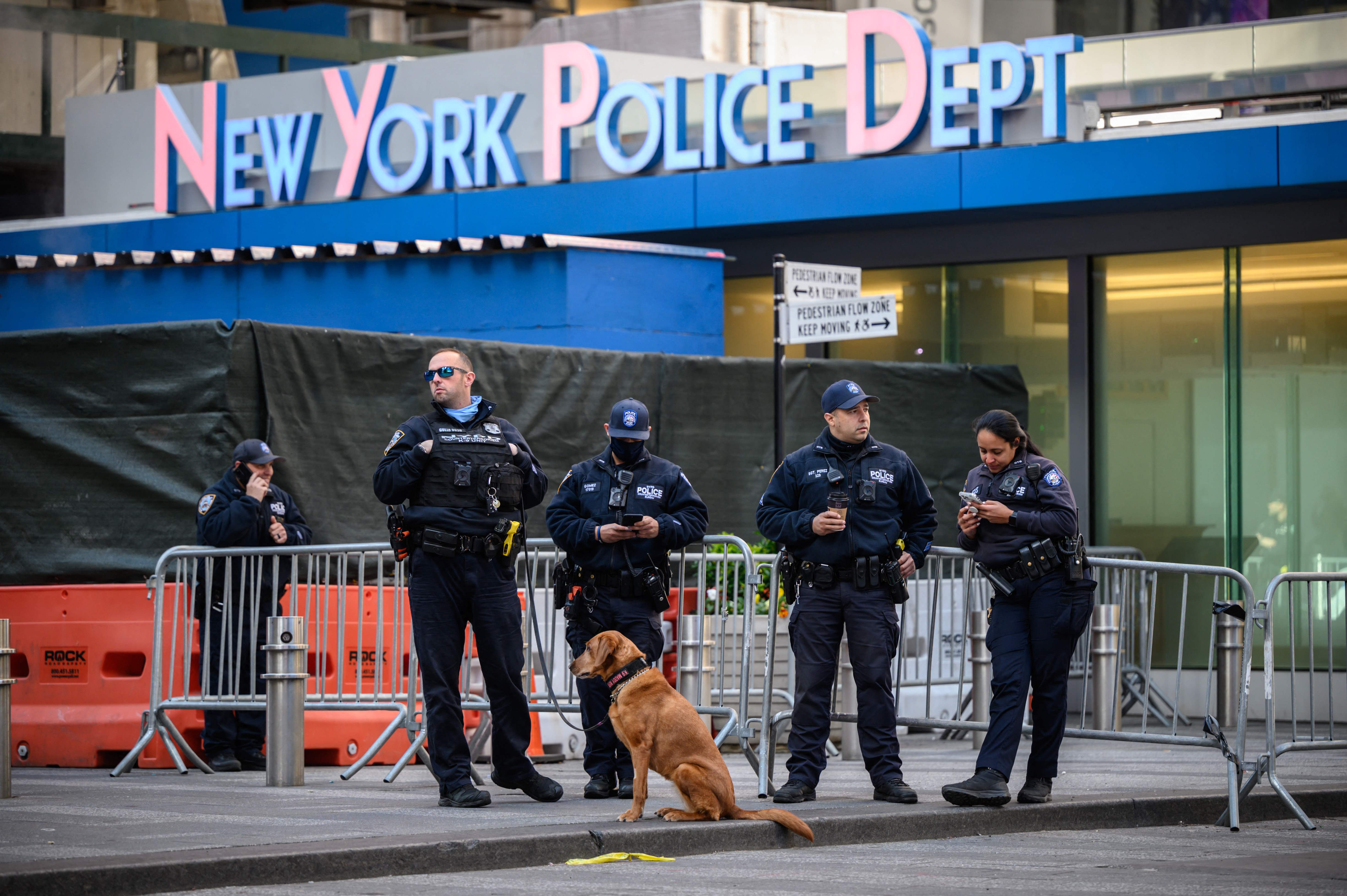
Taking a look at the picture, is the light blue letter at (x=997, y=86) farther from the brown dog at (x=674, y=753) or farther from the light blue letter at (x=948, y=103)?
the brown dog at (x=674, y=753)

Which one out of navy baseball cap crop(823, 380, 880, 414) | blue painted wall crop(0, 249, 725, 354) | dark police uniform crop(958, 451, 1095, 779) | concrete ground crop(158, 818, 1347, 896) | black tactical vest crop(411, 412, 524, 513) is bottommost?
concrete ground crop(158, 818, 1347, 896)

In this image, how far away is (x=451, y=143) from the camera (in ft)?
64.9

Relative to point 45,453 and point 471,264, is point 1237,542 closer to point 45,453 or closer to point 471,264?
point 471,264

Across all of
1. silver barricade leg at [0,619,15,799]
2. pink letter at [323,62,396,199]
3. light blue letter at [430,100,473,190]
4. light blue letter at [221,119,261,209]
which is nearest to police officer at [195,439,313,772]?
silver barricade leg at [0,619,15,799]

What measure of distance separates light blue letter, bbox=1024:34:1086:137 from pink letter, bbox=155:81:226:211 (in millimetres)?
9560

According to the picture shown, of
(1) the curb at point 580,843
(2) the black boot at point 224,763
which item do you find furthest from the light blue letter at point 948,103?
(2) the black boot at point 224,763

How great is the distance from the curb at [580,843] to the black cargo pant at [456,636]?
115 centimetres

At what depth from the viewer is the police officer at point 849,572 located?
361 inches

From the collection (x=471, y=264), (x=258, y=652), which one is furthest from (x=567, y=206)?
(x=258, y=652)

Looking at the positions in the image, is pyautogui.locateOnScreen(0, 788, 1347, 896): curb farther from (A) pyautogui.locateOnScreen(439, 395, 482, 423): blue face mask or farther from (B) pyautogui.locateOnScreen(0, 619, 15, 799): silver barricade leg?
(B) pyautogui.locateOnScreen(0, 619, 15, 799): silver barricade leg

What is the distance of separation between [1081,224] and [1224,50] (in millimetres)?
2073

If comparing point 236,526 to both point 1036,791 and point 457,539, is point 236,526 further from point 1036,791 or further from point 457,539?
point 1036,791

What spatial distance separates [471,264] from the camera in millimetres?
17047

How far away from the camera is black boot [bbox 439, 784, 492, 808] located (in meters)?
8.98
